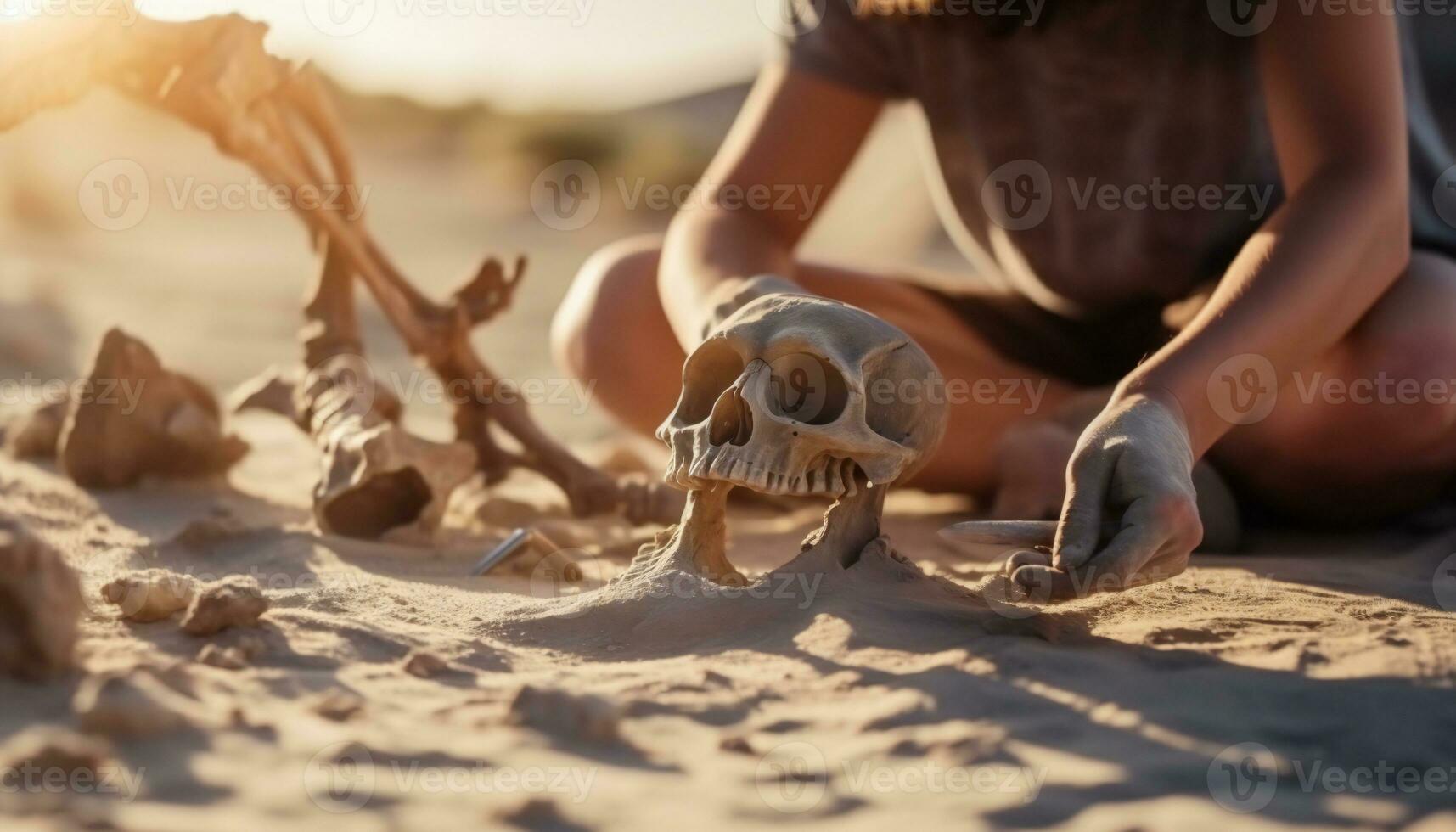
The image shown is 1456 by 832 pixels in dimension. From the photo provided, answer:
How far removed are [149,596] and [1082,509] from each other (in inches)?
49.4

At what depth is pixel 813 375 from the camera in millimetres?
1936

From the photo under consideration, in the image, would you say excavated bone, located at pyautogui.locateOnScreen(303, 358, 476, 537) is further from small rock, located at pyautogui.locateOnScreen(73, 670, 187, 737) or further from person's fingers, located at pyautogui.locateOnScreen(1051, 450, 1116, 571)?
person's fingers, located at pyautogui.locateOnScreen(1051, 450, 1116, 571)

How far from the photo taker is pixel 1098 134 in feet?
9.50

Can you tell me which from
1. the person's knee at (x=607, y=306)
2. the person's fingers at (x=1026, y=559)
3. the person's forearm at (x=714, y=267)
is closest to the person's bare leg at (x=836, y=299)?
the person's knee at (x=607, y=306)

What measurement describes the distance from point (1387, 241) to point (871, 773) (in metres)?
1.42

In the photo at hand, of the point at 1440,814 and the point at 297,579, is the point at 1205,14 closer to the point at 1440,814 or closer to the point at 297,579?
the point at 1440,814

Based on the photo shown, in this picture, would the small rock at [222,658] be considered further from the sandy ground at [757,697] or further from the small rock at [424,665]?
the small rock at [424,665]

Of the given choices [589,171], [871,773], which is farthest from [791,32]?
[589,171]

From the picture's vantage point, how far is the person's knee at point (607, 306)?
10.7 feet

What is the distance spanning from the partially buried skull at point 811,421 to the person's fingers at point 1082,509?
0.26 m

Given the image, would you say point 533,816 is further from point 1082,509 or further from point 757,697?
point 1082,509

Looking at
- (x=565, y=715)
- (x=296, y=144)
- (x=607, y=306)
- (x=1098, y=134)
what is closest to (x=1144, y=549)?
→ (x=565, y=715)

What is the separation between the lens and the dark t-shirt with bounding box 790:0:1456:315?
109 inches

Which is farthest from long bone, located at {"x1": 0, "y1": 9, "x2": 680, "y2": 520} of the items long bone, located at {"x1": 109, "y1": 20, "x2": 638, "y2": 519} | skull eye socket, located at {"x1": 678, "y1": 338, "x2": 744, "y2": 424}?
skull eye socket, located at {"x1": 678, "y1": 338, "x2": 744, "y2": 424}
